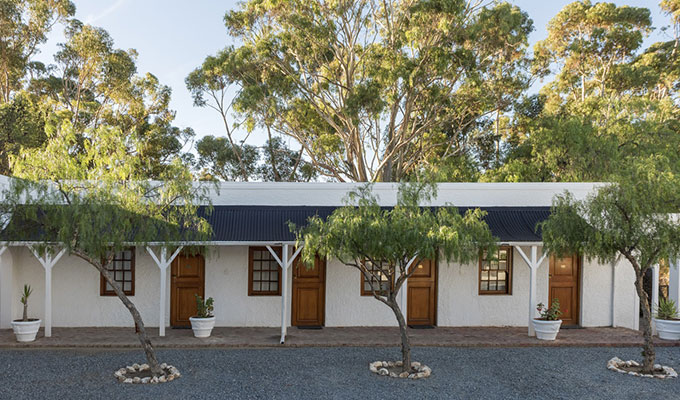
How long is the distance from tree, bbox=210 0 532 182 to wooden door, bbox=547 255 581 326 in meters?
7.94

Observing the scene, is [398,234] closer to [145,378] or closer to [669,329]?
[145,378]

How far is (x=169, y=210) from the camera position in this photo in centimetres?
729

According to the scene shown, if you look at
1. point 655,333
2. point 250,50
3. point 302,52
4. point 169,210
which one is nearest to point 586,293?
point 655,333

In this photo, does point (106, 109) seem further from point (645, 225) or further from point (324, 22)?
point (645, 225)

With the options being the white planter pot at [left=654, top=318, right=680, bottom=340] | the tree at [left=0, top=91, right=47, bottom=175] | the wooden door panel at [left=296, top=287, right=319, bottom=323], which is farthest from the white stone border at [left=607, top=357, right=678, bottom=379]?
the tree at [left=0, top=91, right=47, bottom=175]

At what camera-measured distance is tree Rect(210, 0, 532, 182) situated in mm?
17250

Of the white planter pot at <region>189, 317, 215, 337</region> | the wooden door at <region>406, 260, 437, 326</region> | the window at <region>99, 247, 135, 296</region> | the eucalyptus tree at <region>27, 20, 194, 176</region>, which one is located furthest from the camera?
the eucalyptus tree at <region>27, 20, 194, 176</region>

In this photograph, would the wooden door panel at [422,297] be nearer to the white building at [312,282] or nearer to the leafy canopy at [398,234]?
the white building at [312,282]

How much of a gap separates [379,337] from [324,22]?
1238 cm

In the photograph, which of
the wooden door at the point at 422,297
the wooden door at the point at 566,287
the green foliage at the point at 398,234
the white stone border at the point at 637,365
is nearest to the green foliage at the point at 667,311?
the wooden door at the point at 566,287

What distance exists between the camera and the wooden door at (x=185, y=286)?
1069cm

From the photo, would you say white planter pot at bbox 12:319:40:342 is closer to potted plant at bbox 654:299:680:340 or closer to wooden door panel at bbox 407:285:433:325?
wooden door panel at bbox 407:285:433:325

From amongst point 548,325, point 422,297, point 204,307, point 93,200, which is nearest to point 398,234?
point 93,200

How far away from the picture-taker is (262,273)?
10938 millimetres
